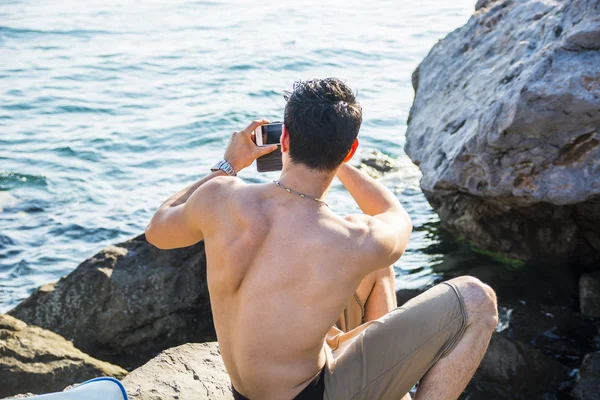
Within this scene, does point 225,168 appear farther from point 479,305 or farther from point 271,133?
point 479,305

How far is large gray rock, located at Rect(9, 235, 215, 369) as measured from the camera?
5.37 metres

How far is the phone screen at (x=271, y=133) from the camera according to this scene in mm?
3509

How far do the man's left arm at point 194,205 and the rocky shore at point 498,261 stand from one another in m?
1.01

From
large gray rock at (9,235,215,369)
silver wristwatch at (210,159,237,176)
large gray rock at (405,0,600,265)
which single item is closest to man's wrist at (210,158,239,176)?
silver wristwatch at (210,159,237,176)

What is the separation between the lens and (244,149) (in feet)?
11.5

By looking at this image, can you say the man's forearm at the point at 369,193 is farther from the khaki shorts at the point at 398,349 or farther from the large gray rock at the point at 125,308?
the large gray rock at the point at 125,308

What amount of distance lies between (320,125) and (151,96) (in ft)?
35.0

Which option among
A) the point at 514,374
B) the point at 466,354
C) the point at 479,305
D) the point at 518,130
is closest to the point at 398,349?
the point at 466,354

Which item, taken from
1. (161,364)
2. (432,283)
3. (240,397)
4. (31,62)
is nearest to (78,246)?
(432,283)

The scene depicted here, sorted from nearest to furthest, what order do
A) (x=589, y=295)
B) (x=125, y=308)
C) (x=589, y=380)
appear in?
(x=589, y=380) → (x=125, y=308) → (x=589, y=295)

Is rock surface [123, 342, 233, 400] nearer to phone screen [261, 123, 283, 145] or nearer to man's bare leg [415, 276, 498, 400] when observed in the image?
man's bare leg [415, 276, 498, 400]

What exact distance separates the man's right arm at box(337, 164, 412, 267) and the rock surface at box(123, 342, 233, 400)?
3.99 feet

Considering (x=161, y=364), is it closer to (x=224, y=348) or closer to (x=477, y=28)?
(x=224, y=348)

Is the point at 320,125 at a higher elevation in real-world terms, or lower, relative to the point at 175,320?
higher
